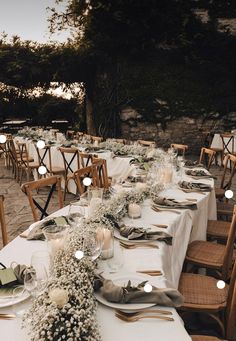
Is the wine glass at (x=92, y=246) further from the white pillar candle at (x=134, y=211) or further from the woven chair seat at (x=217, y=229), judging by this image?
the woven chair seat at (x=217, y=229)

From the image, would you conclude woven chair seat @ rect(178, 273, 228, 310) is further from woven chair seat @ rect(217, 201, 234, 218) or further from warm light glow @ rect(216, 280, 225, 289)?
woven chair seat @ rect(217, 201, 234, 218)

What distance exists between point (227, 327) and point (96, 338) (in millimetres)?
1302

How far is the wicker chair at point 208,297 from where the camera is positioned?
2.22 meters

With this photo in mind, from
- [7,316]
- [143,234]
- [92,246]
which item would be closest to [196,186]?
[143,234]

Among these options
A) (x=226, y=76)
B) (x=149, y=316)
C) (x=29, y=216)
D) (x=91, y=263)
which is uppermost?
(x=226, y=76)

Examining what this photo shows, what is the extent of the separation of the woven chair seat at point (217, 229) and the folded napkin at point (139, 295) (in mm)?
2255

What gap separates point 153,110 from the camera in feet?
41.3

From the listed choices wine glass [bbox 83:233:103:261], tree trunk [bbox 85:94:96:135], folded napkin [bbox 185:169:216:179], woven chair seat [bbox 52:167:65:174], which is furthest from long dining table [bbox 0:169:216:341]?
tree trunk [bbox 85:94:96:135]

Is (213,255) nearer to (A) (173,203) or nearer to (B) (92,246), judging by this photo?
(A) (173,203)

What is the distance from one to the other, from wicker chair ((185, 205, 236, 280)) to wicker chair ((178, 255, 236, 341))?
0.31 metres

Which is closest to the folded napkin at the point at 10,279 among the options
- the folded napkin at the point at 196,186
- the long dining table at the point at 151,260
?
the long dining table at the point at 151,260

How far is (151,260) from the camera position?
2.07 meters

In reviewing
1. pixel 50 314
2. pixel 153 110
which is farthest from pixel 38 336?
pixel 153 110

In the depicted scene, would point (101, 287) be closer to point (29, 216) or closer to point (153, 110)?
point (29, 216)
